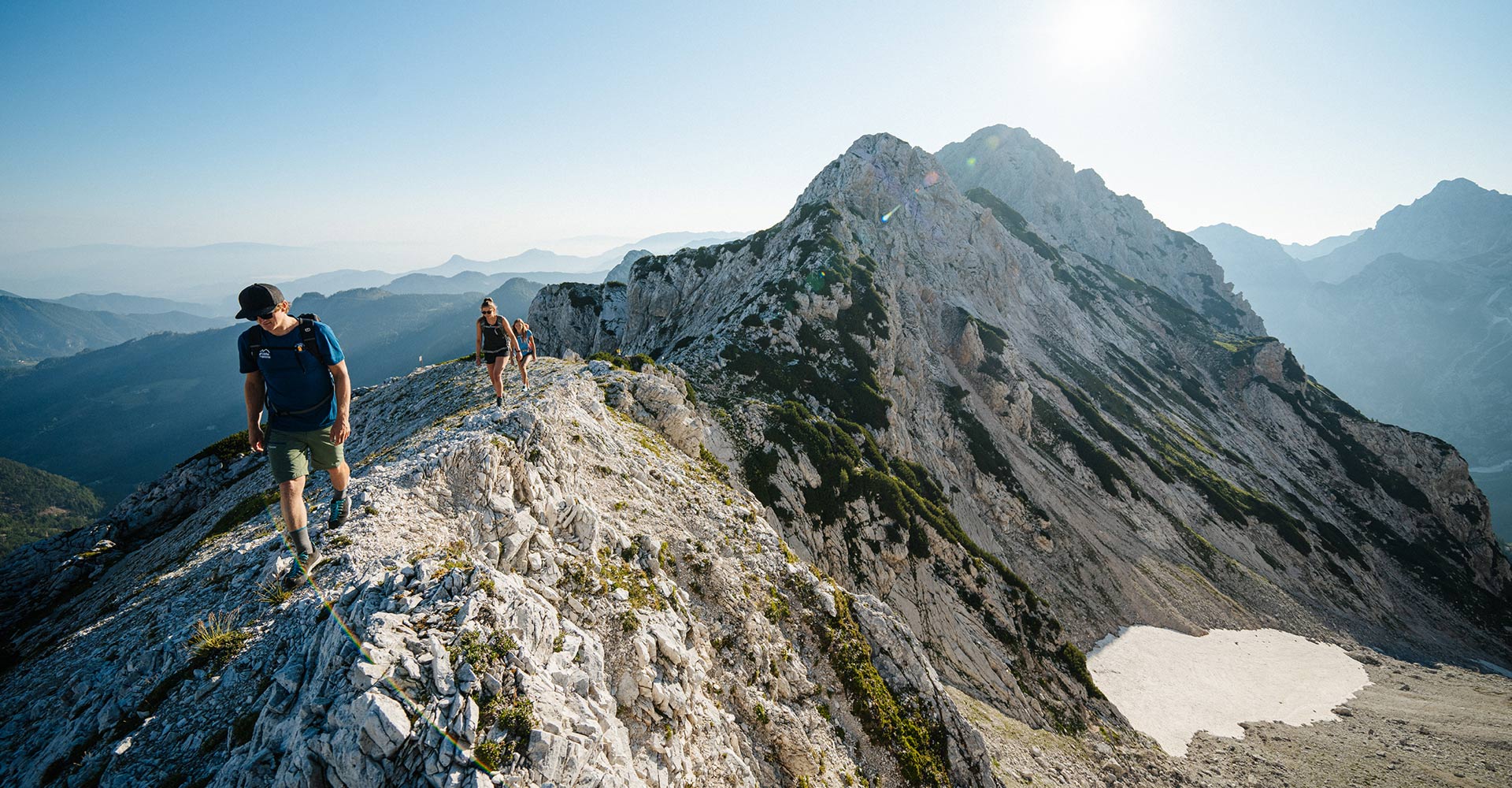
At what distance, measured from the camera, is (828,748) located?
17.2m

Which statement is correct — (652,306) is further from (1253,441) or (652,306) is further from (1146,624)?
(1253,441)

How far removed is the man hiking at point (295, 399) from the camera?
914 cm

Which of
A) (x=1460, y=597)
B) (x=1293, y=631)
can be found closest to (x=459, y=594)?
(x=1293, y=631)

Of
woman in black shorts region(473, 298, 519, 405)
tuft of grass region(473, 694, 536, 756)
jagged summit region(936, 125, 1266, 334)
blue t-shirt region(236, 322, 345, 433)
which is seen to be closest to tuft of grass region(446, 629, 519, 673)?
tuft of grass region(473, 694, 536, 756)

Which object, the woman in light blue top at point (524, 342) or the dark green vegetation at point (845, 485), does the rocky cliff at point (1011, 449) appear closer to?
the dark green vegetation at point (845, 485)

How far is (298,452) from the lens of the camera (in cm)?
996

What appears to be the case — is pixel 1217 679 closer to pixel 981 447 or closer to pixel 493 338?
pixel 981 447

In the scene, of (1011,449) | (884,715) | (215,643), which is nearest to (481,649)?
(215,643)

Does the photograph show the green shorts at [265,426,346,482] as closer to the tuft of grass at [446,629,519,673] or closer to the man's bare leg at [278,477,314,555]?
the man's bare leg at [278,477,314,555]

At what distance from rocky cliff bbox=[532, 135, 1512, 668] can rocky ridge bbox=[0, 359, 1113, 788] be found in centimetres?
1568

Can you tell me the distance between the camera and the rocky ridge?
8.21 meters

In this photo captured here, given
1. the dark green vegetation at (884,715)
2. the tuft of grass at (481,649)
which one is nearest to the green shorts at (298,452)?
the tuft of grass at (481,649)

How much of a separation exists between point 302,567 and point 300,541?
0.77 m

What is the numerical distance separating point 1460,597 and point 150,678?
138m
